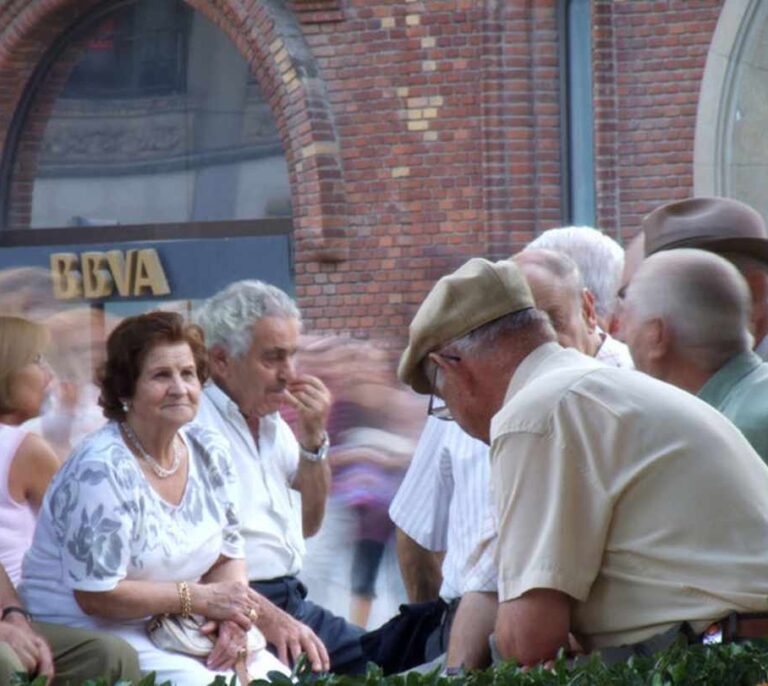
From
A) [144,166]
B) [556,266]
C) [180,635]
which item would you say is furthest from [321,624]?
[144,166]

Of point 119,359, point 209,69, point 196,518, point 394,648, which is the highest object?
point 209,69

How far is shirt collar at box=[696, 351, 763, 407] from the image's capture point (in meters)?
4.60

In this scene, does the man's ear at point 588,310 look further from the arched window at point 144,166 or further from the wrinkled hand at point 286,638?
the arched window at point 144,166

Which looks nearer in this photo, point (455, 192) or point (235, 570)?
point (235, 570)

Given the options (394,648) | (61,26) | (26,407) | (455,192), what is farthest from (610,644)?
(61,26)

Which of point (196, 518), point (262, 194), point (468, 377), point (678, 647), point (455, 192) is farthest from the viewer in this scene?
point (262, 194)

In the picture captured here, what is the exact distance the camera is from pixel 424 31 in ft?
45.5

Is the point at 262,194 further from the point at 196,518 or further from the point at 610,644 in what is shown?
the point at 610,644

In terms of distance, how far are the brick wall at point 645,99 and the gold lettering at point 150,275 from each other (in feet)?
11.5

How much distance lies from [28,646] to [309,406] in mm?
1408

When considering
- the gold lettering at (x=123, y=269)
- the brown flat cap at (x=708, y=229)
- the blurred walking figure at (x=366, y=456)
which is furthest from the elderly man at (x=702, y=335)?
the gold lettering at (x=123, y=269)

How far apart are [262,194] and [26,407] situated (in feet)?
29.9

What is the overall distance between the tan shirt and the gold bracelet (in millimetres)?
2027

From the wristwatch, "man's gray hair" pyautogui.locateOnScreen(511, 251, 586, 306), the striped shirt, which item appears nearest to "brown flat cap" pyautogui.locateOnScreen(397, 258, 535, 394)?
the striped shirt
